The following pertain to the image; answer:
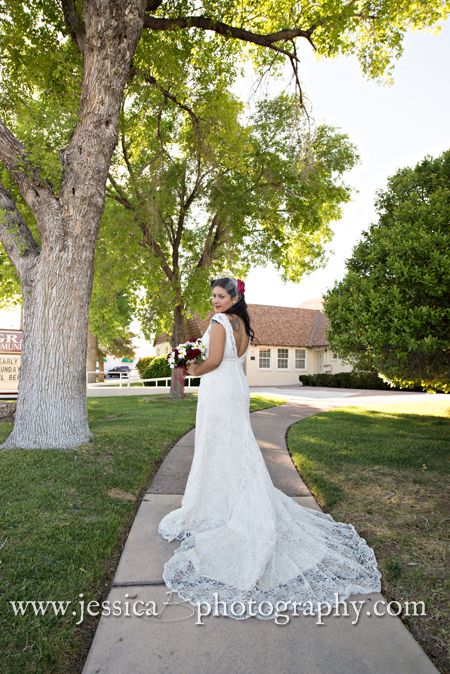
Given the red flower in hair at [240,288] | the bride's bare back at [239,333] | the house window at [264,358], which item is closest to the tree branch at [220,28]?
the red flower in hair at [240,288]

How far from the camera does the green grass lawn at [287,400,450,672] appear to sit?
9.97 ft

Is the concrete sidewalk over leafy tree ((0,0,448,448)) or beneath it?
beneath

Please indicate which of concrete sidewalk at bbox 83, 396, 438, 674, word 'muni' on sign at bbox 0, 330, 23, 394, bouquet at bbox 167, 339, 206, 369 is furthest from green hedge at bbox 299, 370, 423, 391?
concrete sidewalk at bbox 83, 396, 438, 674

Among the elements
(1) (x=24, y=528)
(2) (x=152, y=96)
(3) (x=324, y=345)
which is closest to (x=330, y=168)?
(2) (x=152, y=96)

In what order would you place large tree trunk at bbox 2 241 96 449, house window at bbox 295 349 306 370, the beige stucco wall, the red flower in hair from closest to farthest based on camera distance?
the red flower in hair < large tree trunk at bbox 2 241 96 449 < the beige stucco wall < house window at bbox 295 349 306 370

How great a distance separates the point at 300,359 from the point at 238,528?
3106cm

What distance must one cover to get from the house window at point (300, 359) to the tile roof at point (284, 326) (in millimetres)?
797

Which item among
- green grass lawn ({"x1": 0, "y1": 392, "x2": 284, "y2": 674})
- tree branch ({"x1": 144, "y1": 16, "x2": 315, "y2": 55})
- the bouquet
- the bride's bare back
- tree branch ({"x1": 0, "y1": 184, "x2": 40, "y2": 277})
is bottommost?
green grass lawn ({"x1": 0, "y1": 392, "x2": 284, "y2": 674})

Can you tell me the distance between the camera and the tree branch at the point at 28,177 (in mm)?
6250

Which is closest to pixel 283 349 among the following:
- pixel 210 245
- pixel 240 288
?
pixel 210 245

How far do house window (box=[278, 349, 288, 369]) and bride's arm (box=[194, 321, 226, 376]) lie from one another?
29726 mm

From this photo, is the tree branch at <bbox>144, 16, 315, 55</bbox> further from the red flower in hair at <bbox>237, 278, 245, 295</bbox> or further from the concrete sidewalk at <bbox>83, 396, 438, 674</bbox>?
the concrete sidewalk at <bbox>83, 396, 438, 674</bbox>

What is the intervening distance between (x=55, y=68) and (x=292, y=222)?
27.2 ft

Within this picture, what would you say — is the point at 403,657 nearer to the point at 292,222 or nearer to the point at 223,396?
the point at 223,396
